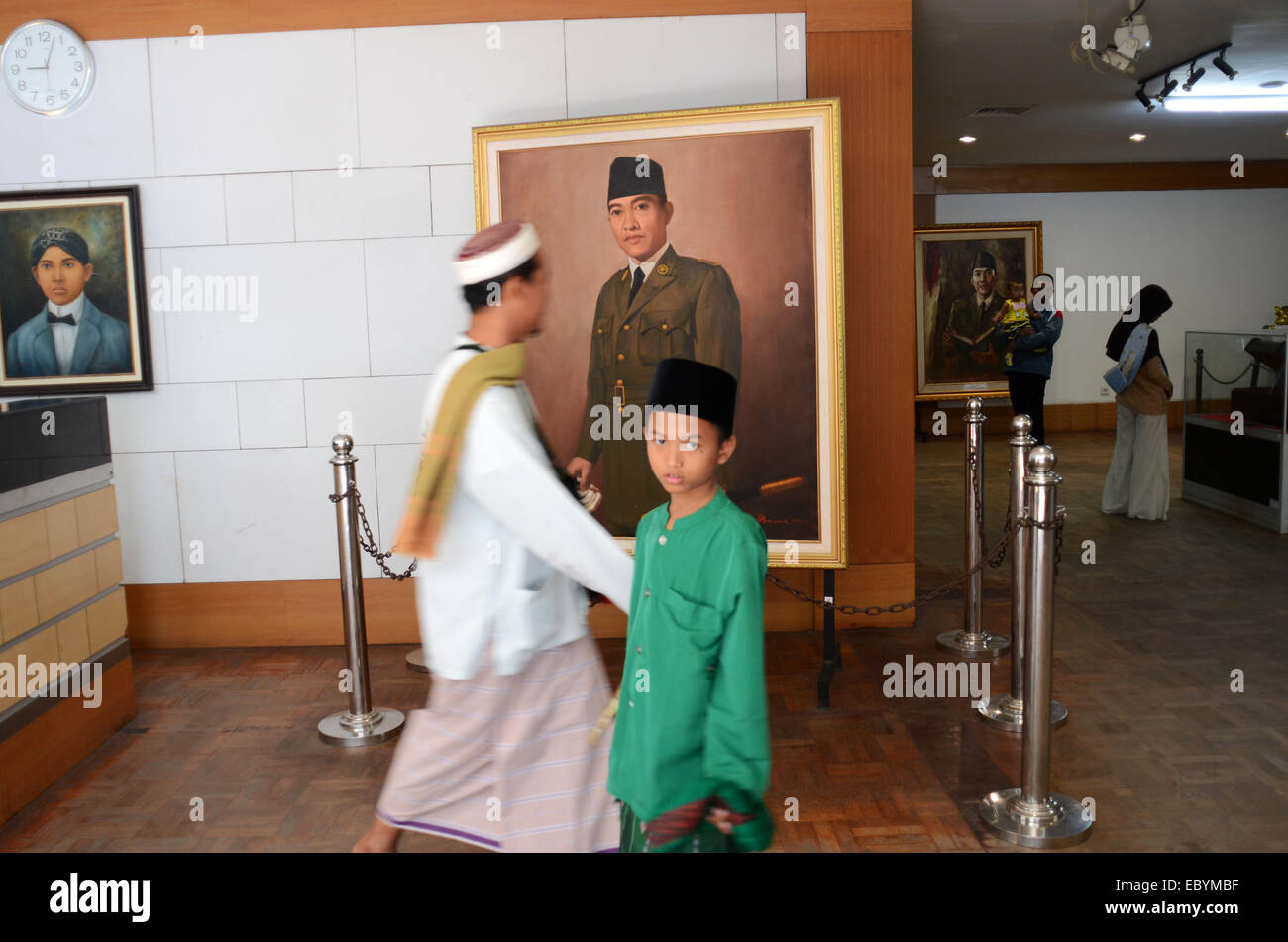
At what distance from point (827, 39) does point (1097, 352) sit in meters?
11.3

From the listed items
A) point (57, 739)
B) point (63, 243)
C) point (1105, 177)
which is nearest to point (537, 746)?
point (57, 739)

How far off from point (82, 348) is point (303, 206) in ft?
5.04

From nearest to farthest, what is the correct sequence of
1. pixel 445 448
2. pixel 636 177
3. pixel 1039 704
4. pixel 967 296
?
pixel 445 448, pixel 1039 704, pixel 636 177, pixel 967 296

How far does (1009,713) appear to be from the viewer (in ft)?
16.1

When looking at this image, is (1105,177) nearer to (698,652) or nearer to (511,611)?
(511,611)

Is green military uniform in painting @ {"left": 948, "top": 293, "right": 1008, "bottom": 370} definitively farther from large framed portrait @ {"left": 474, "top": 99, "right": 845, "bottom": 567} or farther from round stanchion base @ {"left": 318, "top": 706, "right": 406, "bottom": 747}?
round stanchion base @ {"left": 318, "top": 706, "right": 406, "bottom": 747}

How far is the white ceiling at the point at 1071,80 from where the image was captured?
7.29 meters

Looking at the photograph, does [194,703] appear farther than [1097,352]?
No

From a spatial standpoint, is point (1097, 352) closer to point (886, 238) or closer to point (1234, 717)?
point (886, 238)

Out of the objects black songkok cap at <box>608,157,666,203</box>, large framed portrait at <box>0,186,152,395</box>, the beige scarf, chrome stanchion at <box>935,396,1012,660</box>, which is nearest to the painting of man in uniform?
black songkok cap at <box>608,157,666,203</box>

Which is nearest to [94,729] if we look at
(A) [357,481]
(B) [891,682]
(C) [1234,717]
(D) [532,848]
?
(A) [357,481]

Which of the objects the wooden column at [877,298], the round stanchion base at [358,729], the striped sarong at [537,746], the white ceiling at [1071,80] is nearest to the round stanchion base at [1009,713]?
the wooden column at [877,298]

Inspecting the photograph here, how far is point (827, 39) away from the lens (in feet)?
20.0

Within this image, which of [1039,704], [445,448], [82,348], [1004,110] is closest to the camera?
[445,448]
